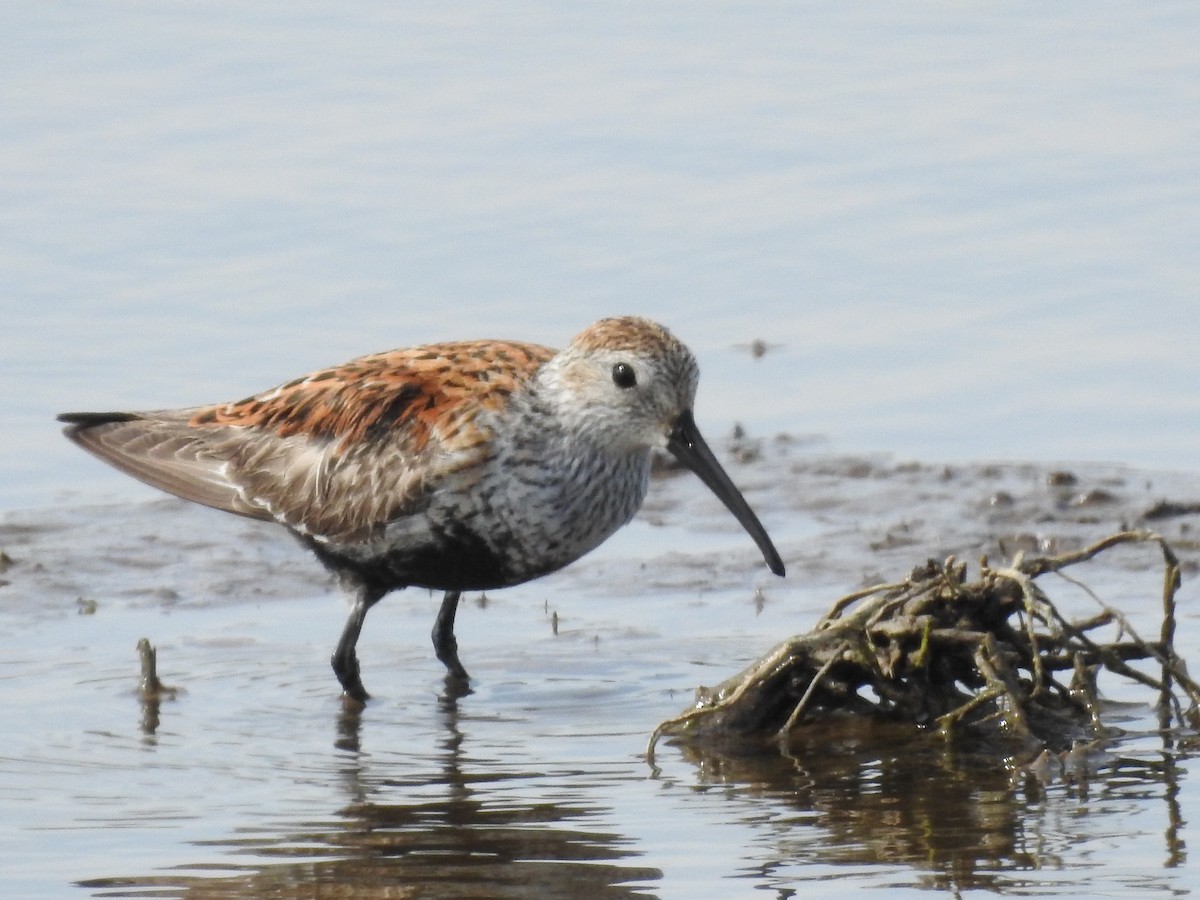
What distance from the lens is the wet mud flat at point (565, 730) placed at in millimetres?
8070

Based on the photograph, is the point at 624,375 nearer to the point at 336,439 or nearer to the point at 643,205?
the point at 336,439

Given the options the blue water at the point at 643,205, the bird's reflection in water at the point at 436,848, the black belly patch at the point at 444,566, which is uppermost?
the blue water at the point at 643,205

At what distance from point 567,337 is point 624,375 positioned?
4275mm

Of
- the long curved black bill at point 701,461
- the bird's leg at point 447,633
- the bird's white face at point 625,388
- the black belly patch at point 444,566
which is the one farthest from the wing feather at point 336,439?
the long curved black bill at point 701,461

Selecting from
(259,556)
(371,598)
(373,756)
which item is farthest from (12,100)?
(373,756)

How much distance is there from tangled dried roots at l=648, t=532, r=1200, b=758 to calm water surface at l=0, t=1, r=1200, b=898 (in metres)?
0.22

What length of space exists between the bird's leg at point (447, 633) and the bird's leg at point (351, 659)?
0.35 metres

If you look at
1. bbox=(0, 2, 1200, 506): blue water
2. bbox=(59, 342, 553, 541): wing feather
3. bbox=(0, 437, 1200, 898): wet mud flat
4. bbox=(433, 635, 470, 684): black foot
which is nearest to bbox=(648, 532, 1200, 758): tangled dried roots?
bbox=(0, 437, 1200, 898): wet mud flat

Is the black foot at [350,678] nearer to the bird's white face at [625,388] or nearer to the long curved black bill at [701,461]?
the bird's white face at [625,388]

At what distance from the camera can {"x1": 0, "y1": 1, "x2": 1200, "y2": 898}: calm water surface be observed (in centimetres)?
851

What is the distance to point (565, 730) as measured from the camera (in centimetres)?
986

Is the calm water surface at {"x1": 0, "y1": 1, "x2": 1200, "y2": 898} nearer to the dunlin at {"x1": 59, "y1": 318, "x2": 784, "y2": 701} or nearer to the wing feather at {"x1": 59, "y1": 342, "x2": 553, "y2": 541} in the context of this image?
the dunlin at {"x1": 59, "y1": 318, "x2": 784, "y2": 701}

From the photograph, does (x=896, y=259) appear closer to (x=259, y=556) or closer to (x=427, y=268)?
(x=427, y=268)

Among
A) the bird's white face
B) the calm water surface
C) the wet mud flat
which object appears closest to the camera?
the wet mud flat
